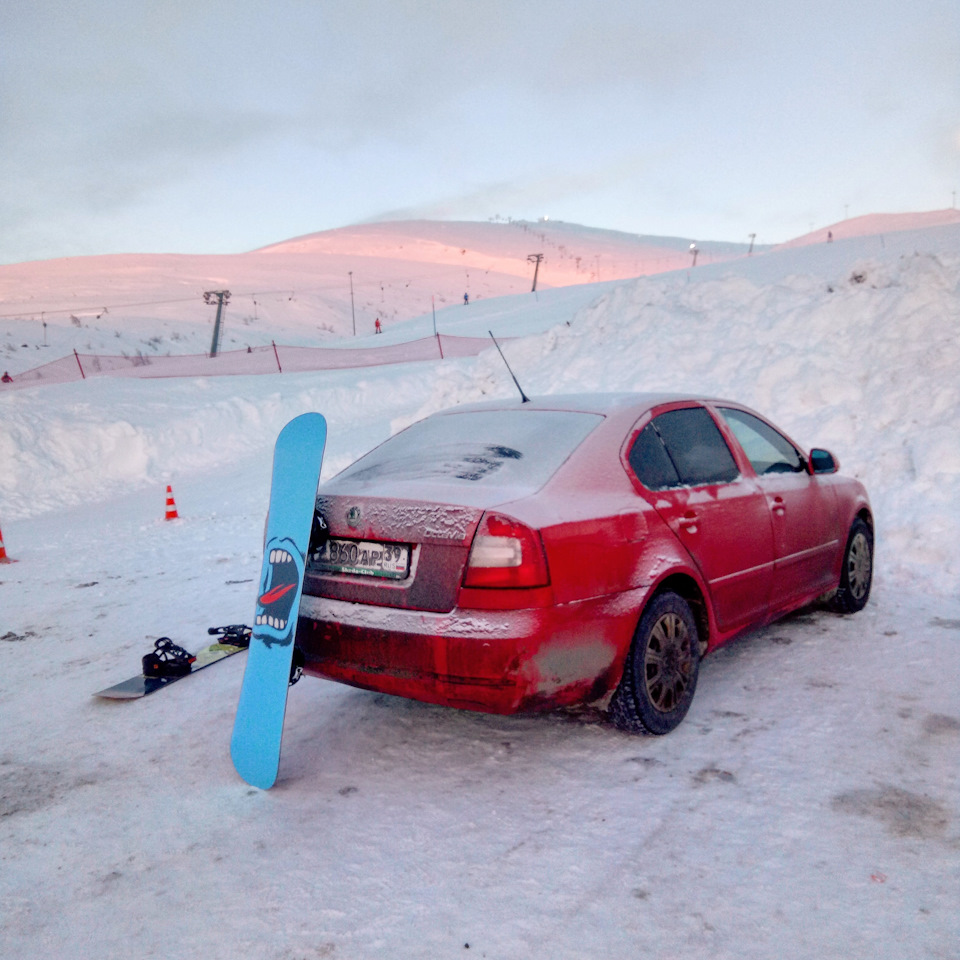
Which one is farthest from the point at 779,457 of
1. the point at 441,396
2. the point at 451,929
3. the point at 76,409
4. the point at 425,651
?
the point at 76,409

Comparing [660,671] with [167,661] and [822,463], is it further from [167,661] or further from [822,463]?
[167,661]

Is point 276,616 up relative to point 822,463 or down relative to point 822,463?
down

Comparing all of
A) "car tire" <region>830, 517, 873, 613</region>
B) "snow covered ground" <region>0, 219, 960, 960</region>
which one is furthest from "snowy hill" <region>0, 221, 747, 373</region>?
"car tire" <region>830, 517, 873, 613</region>

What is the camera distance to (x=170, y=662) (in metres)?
4.75

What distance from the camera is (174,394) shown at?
1880 centimetres

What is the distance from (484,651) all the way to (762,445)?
8.67 feet

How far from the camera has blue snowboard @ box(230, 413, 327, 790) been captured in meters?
3.39

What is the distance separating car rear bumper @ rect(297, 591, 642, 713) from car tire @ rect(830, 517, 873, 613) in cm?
249

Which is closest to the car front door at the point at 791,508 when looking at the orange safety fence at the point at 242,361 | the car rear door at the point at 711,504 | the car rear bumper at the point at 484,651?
the car rear door at the point at 711,504

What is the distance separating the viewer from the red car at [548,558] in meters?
3.07

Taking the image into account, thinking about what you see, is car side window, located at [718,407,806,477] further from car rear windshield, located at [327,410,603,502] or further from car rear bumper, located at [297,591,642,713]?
car rear bumper, located at [297,591,642,713]

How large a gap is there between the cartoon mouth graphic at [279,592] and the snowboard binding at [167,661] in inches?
58.0

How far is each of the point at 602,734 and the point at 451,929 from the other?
5.04 ft

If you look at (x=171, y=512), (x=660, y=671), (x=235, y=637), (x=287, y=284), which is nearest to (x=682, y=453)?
(x=660, y=671)
